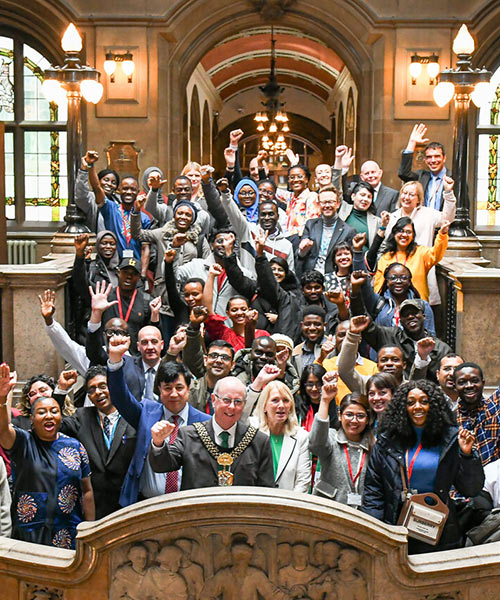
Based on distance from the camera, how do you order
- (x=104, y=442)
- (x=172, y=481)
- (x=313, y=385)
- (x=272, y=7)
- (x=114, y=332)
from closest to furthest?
(x=172, y=481)
(x=104, y=442)
(x=313, y=385)
(x=114, y=332)
(x=272, y=7)

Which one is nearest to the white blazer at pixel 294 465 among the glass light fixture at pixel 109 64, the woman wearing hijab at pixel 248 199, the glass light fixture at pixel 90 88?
the woman wearing hijab at pixel 248 199

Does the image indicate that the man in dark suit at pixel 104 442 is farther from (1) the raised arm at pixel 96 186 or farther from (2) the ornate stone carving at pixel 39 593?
(1) the raised arm at pixel 96 186

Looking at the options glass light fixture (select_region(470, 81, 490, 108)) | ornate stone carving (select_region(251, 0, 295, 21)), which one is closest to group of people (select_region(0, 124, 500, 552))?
glass light fixture (select_region(470, 81, 490, 108))

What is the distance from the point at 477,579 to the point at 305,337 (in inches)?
132

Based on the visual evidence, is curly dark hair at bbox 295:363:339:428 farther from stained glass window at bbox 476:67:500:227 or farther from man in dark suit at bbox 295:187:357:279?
stained glass window at bbox 476:67:500:227

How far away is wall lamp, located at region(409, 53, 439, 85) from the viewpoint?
1580 cm

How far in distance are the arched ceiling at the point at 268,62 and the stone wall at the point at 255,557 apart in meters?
22.2

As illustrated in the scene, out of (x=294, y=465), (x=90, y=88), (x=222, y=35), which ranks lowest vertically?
(x=294, y=465)

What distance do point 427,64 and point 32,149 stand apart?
6.86m

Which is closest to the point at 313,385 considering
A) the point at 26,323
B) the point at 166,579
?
the point at 166,579

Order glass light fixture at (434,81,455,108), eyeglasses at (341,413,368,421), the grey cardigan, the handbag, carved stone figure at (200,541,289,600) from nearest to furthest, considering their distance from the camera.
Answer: carved stone figure at (200,541,289,600)
the handbag
the grey cardigan
eyeglasses at (341,413,368,421)
glass light fixture at (434,81,455,108)

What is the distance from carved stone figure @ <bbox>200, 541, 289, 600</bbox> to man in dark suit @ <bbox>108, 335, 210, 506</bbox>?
4.60 feet

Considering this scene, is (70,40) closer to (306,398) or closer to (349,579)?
(306,398)

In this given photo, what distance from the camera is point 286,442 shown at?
5848mm
